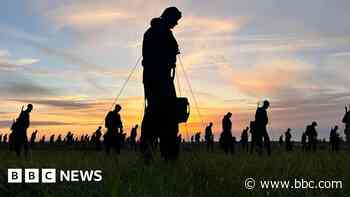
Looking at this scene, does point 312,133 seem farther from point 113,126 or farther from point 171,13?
point 171,13

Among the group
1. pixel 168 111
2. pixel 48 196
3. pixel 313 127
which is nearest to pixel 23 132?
pixel 168 111

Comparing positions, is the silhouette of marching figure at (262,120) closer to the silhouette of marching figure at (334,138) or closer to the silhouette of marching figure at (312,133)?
the silhouette of marching figure at (312,133)

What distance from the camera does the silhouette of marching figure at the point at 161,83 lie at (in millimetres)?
9852

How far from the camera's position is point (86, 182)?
616 centimetres

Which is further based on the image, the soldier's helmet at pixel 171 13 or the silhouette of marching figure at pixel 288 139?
the silhouette of marching figure at pixel 288 139

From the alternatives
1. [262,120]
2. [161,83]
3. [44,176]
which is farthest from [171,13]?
[262,120]

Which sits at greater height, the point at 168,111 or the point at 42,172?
the point at 168,111

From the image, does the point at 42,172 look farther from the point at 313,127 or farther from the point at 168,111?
the point at 313,127

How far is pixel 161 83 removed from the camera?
32.3 ft

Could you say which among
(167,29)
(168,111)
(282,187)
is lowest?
(282,187)

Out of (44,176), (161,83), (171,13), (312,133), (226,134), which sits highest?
(171,13)

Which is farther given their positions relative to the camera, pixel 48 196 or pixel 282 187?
pixel 282 187

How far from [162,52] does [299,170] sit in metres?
3.03

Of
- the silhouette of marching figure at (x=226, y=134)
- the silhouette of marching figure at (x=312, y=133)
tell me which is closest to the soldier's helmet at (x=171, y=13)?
the silhouette of marching figure at (x=226, y=134)
